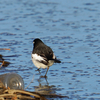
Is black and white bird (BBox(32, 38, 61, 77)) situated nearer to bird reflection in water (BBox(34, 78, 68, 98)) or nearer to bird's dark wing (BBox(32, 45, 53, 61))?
bird's dark wing (BBox(32, 45, 53, 61))

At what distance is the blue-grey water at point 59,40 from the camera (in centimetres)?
747

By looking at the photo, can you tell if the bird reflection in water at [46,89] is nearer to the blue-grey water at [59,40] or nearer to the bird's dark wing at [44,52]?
the blue-grey water at [59,40]

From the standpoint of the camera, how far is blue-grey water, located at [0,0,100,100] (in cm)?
747

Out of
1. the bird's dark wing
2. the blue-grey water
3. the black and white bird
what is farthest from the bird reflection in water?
the bird's dark wing

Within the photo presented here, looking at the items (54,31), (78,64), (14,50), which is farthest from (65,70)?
(54,31)

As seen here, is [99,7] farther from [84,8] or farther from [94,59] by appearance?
[94,59]

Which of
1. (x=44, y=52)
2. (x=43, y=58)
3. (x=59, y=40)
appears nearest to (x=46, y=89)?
(x=43, y=58)

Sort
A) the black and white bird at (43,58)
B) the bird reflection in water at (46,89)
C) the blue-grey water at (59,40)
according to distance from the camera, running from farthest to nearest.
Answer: the black and white bird at (43,58)
the blue-grey water at (59,40)
the bird reflection in water at (46,89)

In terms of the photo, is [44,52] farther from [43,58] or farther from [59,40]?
[59,40]

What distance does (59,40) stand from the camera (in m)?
11.9

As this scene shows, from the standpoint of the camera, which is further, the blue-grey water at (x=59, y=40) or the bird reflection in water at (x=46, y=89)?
the blue-grey water at (x=59, y=40)

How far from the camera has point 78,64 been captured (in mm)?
9117

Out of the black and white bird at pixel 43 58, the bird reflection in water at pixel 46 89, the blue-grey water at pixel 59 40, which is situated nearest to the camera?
the bird reflection in water at pixel 46 89

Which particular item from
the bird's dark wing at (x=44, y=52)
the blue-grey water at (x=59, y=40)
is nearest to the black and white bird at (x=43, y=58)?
the bird's dark wing at (x=44, y=52)
